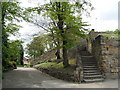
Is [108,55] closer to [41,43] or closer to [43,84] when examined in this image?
[43,84]

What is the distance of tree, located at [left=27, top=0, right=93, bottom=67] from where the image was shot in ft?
31.2

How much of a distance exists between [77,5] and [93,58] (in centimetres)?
467

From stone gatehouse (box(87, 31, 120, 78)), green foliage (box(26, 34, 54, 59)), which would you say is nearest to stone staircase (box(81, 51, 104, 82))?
stone gatehouse (box(87, 31, 120, 78))

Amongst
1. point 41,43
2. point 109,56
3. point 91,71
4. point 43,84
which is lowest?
point 43,84

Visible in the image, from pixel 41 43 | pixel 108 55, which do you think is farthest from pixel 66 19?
pixel 41 43

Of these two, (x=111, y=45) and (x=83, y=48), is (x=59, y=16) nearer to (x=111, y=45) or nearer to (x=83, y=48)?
(x=111, y=45)

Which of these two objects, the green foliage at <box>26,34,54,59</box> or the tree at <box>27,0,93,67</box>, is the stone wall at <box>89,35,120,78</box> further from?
the green foliage at <box>26,34,54,59</box>

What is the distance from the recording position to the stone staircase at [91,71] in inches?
340

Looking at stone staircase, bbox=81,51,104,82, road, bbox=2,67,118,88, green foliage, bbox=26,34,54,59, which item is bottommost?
road, bbox=2,67,118,88

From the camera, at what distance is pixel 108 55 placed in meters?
9.27

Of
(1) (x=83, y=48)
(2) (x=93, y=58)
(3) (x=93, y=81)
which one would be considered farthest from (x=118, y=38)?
(1) (x=83, y=48)

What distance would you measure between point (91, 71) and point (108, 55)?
5.48 ft

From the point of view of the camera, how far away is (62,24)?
1090 centimetres

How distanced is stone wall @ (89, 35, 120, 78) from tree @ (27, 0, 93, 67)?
1655mm
